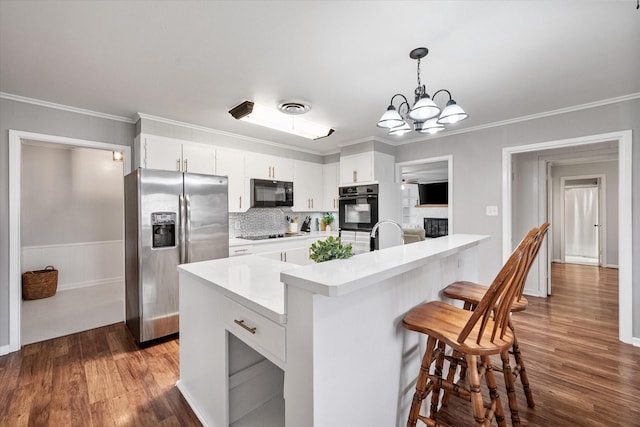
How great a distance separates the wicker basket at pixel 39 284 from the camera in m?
3.88

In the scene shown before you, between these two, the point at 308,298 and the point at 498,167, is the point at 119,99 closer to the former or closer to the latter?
the point at 308,298

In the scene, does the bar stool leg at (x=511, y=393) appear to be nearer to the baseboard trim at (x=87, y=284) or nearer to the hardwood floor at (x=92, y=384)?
the hardwood floor at (x=92, y=384)

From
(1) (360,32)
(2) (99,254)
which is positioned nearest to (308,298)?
(1) (360,32)

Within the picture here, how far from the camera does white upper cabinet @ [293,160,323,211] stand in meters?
4.74

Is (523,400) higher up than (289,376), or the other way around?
(289,376)

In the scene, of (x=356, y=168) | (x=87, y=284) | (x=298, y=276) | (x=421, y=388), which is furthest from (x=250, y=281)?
(x=87, y=284)

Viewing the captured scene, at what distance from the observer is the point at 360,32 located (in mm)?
1698

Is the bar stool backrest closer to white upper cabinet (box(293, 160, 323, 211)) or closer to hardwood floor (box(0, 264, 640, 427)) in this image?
hardwood floor (box(0, 264, 640, 427))

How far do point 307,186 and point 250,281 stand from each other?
3.47 metres

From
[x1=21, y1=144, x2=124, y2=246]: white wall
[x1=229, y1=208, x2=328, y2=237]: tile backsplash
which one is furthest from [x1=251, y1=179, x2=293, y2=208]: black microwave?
[x1=21, y1=144, x2=124, y2=246]: white wall

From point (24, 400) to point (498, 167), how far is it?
491 centimetres

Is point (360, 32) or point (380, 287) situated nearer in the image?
point (380, 287)

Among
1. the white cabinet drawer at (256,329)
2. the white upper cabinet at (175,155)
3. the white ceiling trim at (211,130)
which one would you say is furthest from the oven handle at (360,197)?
the white cabinet drawer at (256,329)

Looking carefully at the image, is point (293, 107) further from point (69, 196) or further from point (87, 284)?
point (87, 284)
